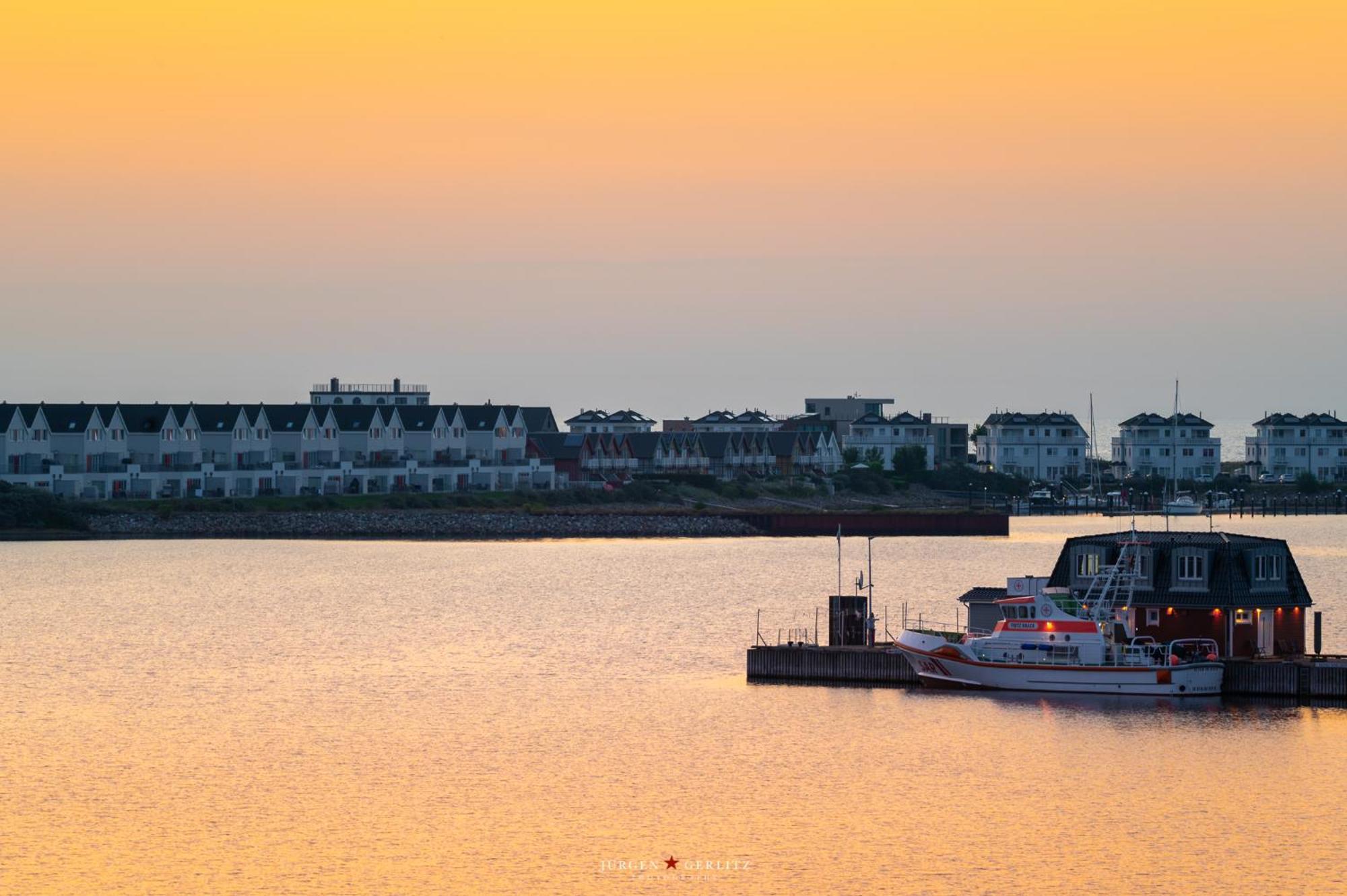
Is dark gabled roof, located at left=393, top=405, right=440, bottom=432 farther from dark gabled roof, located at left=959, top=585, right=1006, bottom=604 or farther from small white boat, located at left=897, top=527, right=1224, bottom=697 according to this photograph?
small white boat, located at left=897, top=527, right=1224, bottom=697

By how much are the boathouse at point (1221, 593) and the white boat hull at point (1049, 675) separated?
2108 millimetres

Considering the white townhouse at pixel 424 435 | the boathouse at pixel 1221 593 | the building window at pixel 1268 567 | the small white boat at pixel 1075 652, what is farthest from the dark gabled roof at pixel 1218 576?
the white townhouse at pixel 424 435

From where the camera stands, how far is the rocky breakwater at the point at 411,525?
154 metres

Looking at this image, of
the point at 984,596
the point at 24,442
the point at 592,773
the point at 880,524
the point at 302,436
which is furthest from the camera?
the point at 302,436

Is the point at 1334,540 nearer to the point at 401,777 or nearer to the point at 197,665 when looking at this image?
the point at 197,665

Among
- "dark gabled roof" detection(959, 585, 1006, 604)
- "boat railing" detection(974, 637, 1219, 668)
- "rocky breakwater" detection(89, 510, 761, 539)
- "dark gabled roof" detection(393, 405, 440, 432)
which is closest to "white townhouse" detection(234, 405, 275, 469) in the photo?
"dark gabled roof" detection(393, 405, 440, 432)

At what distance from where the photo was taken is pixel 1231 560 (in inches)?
2494

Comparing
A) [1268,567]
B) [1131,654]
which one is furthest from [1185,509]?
[1131,654]

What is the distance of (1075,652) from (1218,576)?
5.17m

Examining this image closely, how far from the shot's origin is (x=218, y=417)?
6850 inches

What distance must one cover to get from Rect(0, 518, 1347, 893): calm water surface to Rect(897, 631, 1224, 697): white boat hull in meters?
0.84

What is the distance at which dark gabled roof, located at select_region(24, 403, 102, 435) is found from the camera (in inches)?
6403

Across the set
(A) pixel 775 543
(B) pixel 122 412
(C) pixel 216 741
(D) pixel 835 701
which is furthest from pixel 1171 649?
(B) pixel 122 412

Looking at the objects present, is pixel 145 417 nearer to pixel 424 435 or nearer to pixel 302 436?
pixel 302 436
